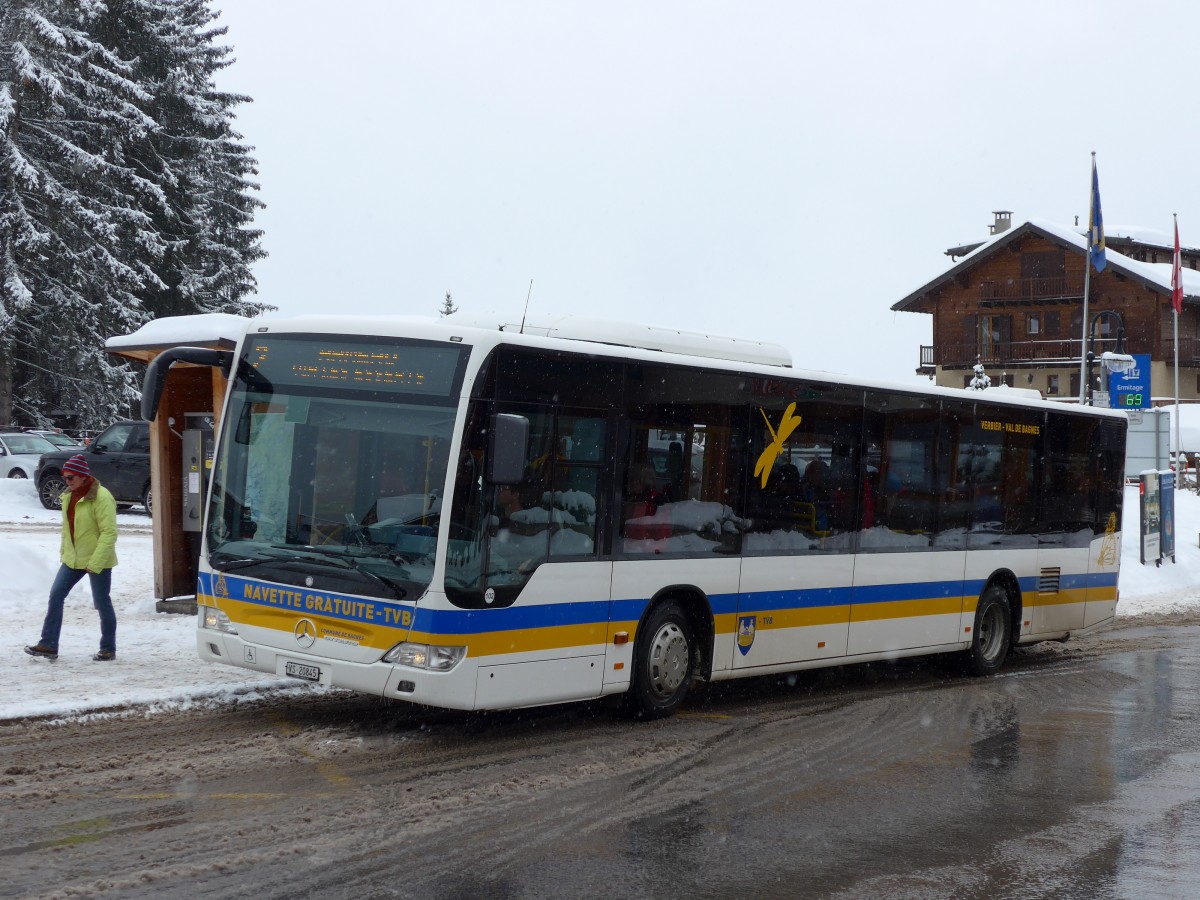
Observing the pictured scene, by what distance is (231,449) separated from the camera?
934 centimetres

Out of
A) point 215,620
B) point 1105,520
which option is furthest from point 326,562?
point 1105,520

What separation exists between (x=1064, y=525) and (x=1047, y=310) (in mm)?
56247

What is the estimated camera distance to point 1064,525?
48.5 feet

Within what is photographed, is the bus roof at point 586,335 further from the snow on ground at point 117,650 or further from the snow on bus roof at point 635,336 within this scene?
the snow on ground at point 117,650

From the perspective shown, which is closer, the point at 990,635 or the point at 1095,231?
the point at 990,635

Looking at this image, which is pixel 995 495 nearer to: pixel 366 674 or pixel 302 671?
pixel 366 674

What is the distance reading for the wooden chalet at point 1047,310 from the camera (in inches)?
2552

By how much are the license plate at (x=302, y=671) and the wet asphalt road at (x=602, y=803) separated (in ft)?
1.27

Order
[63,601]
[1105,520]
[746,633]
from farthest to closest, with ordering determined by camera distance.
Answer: [1105,520] < [63,601] < [746,633]

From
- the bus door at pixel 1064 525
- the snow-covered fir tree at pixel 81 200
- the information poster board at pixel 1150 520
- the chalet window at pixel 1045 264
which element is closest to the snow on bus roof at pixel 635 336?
the bus door at pixel 1064 525

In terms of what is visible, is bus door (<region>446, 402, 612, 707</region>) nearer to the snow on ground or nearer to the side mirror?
the side mirror

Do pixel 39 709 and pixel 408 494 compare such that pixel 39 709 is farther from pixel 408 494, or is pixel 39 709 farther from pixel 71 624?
pixel 71 624

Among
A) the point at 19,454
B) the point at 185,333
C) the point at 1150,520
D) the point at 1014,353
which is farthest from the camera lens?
the point at 1014,353

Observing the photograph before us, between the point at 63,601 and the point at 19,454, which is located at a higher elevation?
the point at 19,454
